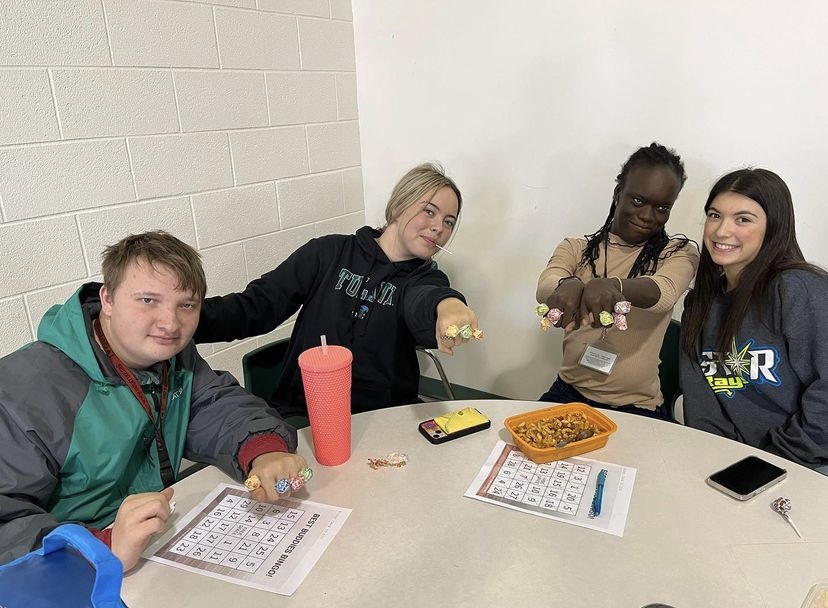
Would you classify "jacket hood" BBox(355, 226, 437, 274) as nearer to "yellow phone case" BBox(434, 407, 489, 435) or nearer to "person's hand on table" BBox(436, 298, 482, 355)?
"person's hand on table" BBox(436, 298, 482, 355)

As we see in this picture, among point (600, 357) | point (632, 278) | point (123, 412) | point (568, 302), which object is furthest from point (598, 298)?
point (123, 412)

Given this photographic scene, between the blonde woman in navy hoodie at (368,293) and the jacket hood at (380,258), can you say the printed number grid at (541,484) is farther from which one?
the jacket hood at (380,258)

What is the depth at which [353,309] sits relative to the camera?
1.82 meters

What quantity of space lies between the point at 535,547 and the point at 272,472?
1.58ft

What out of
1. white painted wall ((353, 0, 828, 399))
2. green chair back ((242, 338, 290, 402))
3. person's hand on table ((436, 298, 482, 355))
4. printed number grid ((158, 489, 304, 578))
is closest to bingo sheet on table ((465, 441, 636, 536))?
person's hand on table ((436, 298, 482, 355))

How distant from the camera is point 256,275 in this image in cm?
256

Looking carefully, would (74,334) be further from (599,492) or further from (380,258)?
(599,492)

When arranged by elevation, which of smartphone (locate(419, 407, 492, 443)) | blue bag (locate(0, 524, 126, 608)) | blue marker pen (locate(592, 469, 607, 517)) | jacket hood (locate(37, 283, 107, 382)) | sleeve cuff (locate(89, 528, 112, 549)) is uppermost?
jacket hood (locate(37, 283, 107, 382))

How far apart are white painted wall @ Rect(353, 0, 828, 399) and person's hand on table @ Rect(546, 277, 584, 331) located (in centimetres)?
91

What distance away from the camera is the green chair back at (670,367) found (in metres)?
1.88

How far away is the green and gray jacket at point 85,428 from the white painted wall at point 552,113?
5.26 ft

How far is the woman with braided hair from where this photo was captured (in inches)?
66.4

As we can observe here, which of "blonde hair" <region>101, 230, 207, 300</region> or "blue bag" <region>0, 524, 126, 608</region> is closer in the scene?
"blue bag" <region>0, 524, 126, 608</region>

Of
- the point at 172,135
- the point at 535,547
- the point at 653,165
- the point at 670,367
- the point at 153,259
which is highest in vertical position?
the point at 172,135
